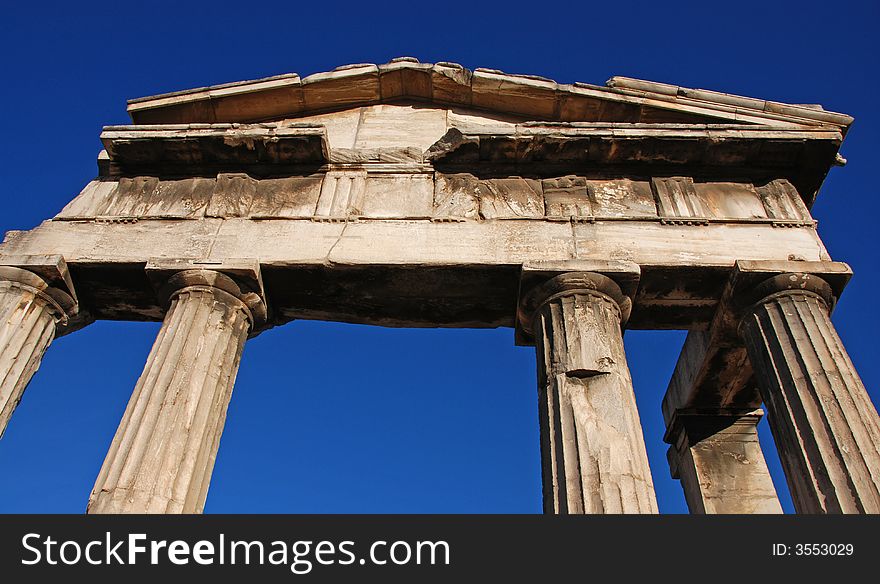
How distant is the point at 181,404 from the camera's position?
8.41 m

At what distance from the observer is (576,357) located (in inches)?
339

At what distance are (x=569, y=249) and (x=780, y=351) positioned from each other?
2.87 metres

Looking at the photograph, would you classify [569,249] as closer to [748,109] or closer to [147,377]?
[748,109]

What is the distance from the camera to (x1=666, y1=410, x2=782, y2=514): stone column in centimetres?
1173

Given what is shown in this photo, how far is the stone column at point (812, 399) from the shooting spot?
24.9 feet

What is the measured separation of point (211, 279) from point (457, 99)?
5.36 m

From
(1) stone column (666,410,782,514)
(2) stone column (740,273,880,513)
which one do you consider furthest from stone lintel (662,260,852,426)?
(1) stone column (666,410,782,514)

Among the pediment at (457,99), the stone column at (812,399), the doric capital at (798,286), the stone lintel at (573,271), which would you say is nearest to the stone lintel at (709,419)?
the stone column at (812,399)

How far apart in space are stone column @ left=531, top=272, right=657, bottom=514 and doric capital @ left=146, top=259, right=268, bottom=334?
373 cm

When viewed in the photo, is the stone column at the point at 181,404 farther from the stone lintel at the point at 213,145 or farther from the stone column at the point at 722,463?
the stone column at the point at 722,463

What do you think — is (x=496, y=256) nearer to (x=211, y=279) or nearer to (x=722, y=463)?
(x=211, y=279)

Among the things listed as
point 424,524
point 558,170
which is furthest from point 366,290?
point 424,524

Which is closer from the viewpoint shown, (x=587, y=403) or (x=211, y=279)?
(x=587, y=403)

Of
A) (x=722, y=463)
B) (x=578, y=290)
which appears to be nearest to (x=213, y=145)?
(x=578, y=290)
